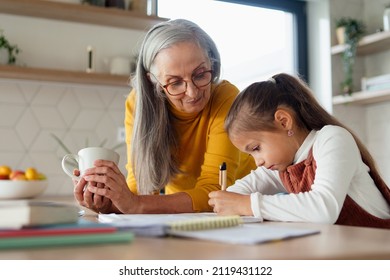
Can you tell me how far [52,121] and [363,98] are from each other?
194 centimetres

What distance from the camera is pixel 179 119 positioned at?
5.14 ft

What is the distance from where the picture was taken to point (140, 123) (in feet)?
4.95

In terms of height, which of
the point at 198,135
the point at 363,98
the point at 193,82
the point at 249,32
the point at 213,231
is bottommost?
the point at 213,231

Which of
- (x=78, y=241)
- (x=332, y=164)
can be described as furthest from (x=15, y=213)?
(x=332, y=164)

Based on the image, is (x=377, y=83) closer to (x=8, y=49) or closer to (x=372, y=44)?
(x=372, y=44)

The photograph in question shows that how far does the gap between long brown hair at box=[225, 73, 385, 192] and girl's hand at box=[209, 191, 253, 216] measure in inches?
10.6

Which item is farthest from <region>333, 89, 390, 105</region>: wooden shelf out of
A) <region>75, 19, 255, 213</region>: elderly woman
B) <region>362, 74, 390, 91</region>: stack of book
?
<region>75, 19, 255, 213</region>: elderly woman

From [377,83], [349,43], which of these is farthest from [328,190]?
[349,43]

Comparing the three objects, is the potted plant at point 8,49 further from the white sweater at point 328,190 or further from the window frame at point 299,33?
the window frame at point 299,33

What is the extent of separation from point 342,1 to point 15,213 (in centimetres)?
339

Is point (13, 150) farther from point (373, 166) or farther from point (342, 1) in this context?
point (342, 1)

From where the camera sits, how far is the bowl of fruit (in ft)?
6.35

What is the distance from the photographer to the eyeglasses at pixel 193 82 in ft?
4.53
